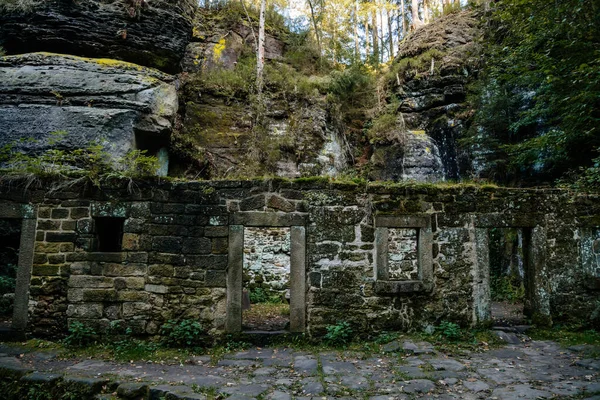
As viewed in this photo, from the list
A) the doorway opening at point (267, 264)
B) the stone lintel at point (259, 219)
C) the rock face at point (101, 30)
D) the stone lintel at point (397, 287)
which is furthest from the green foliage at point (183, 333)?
the rock face at point (101, 30)

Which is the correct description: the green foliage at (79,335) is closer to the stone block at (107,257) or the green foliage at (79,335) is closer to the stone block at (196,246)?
the stone block at (107,257)

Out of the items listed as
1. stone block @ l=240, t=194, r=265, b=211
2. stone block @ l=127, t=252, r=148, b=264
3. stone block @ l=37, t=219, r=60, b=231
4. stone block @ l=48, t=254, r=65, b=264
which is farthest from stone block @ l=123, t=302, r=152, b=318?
stone block @ l=240, t=194, r=265, b=211

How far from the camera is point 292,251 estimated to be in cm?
648

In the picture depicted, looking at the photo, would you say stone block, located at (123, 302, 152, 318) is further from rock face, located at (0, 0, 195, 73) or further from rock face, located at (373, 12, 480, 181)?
rock face, located at (373, 12, 480, 181)

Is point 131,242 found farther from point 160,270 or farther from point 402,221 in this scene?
point 402,221

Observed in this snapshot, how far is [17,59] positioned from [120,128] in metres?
3.62

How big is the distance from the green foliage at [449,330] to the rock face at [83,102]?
8.05m

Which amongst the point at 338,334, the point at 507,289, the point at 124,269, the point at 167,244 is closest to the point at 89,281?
the point at 124,269

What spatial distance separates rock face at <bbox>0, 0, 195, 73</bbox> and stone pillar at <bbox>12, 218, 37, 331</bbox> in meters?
6.88

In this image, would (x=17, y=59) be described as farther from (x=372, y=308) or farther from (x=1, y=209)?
(x=372, y=308)

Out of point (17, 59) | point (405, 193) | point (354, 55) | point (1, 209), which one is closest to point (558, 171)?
point (405, 193)

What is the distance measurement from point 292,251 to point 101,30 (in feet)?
30.7

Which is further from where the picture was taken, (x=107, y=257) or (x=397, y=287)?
(x=397, y=287)

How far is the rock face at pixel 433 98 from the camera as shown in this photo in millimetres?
12961
